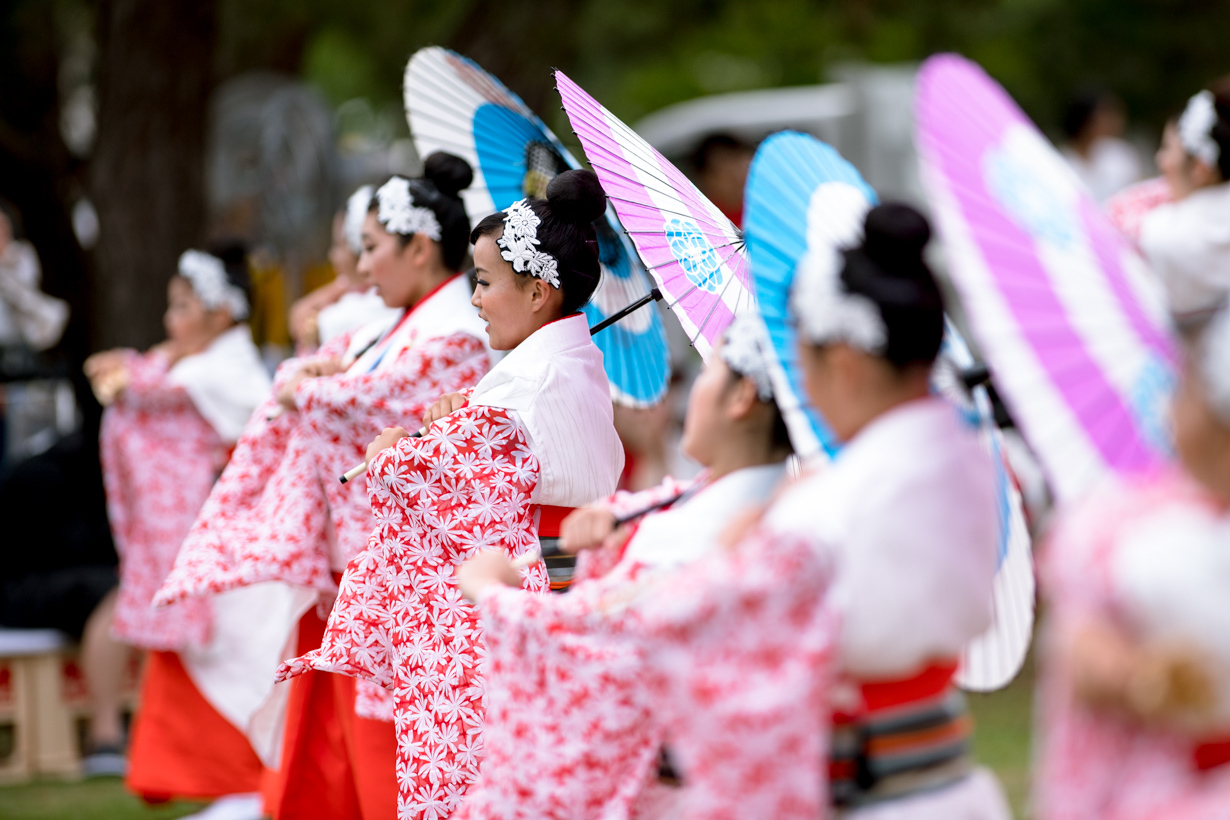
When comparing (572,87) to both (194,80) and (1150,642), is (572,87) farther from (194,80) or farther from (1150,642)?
(194,80)

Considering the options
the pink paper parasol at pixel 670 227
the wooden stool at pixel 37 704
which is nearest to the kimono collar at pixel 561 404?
the pink paper parasol at pixel 670 227

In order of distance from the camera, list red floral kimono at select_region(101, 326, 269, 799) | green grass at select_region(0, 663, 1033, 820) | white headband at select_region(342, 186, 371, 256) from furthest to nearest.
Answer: green grass at select_region(0, 663, 1033, 820), red floral kimono at select_region(101, 326, 269, 799), white headband at select_region(342, 186, 371, 256)

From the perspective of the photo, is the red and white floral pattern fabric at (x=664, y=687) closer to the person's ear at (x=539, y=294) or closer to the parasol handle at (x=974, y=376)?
the parasol handle at (x=974, y=376)

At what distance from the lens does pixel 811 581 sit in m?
2.07

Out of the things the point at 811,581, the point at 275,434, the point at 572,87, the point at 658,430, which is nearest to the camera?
the point at 811,581

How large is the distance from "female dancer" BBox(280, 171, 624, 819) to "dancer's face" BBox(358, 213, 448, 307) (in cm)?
55

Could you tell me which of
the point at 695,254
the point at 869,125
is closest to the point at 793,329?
the point at 695,254

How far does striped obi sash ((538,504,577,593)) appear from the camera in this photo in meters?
3.60

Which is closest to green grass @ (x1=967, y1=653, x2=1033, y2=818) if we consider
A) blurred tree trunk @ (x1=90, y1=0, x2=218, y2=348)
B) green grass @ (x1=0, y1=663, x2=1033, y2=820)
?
green grass @ (x1=0, y1=663, x2=1033, y2=820)

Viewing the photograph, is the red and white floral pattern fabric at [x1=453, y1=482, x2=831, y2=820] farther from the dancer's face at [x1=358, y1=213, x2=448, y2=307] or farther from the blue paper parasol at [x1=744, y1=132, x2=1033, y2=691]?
the dancer's face at [x1=358, y1=213, x2=448, y2=307]

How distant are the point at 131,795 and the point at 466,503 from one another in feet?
10.9

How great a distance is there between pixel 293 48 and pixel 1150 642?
12881 mm

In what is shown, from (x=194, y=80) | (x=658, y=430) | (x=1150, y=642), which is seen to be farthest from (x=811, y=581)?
(x=658, y=430)

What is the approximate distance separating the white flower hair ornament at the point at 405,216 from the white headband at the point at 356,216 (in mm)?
581
